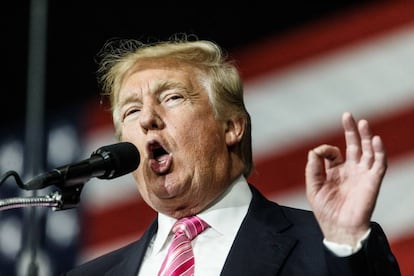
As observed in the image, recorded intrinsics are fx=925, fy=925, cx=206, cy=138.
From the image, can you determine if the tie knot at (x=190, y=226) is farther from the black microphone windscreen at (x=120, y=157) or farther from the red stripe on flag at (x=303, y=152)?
the red stripe on flag at (x=303, y=152)

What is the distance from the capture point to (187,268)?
203cm

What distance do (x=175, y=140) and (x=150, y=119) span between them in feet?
0.25

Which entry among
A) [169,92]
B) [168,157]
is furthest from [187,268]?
[169,92]

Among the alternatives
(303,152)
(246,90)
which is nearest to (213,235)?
(303,152)

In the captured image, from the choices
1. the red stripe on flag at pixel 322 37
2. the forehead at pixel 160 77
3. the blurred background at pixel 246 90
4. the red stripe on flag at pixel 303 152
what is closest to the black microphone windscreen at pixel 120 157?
the forehead at pixel 160 77

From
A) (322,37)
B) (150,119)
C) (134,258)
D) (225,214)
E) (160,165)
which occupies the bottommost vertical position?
(134,258)

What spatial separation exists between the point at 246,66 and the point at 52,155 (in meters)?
0.70

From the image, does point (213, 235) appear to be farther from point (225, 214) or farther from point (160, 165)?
point (160, 165)

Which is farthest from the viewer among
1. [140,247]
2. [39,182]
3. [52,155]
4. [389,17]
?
[52,155]

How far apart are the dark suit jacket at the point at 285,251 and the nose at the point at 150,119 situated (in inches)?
10.9

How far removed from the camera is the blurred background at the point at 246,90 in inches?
104

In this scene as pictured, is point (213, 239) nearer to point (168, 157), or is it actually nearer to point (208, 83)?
point (168, 157)

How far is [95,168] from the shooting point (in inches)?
67.8

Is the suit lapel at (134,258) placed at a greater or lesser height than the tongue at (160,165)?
lesser
